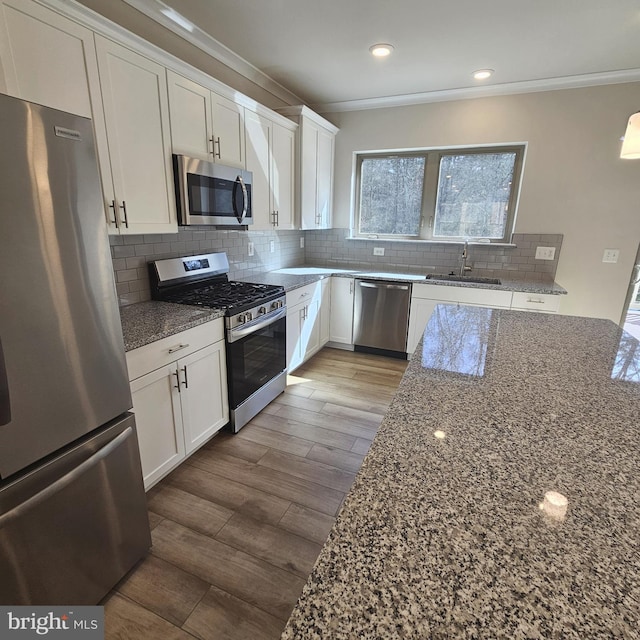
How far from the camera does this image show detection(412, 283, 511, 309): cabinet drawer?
3.28 metres

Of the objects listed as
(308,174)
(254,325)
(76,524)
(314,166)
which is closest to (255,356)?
(254,325)

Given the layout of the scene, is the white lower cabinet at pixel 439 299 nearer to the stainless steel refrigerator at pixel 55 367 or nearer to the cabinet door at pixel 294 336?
the cabinet door at pixel 294 336

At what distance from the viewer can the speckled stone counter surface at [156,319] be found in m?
1.69

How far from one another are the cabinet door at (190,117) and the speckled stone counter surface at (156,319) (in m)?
0.94

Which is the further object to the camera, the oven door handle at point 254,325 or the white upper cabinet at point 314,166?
the white upper cabinet at point 314,166

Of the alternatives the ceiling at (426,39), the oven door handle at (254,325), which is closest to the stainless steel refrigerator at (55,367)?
the oven door handle at (254,325)

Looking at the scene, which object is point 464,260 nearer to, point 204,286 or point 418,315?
point 418,315

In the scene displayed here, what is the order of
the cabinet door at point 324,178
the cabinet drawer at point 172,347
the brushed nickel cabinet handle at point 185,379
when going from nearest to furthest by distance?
the cabinet drawer at point 172,347, the brushed nickel cabinet handle at point 185,379, the cabinet door at point 324,178

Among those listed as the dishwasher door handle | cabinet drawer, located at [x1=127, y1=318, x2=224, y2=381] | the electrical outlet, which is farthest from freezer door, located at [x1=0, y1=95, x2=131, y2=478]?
the electrical outlet

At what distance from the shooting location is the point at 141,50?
1.83m

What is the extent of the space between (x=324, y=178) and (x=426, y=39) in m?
1.68

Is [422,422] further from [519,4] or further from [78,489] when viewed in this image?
[519,4]

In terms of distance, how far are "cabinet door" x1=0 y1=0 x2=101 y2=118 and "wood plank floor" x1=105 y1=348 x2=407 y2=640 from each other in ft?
6.46

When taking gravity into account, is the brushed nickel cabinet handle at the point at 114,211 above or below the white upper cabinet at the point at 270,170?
below
